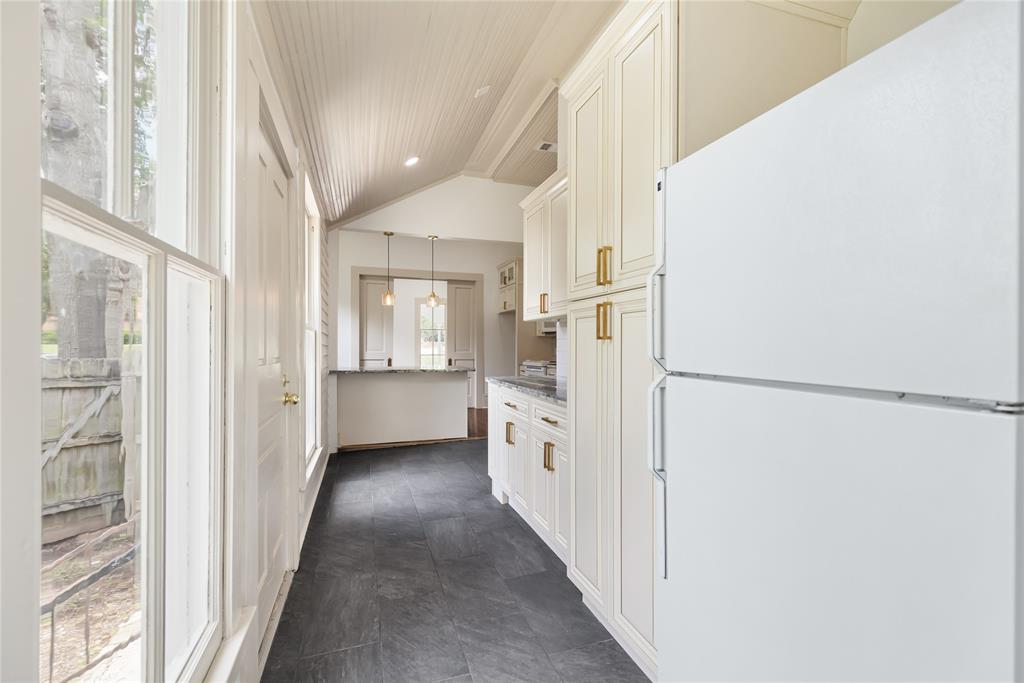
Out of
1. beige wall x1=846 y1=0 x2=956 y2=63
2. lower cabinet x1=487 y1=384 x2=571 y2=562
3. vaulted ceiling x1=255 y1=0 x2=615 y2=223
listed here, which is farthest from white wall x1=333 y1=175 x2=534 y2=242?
beige wall x1=846 y1=0 x2=956 y2=63

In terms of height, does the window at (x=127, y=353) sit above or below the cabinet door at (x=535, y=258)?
below

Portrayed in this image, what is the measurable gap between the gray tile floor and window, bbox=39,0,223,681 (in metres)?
0.72

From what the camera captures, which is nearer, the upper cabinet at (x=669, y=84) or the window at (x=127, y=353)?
the window at (x=127, y=353)

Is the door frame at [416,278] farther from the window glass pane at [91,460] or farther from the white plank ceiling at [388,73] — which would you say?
the window glass pane at [91,460]

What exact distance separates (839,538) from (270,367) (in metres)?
1.88

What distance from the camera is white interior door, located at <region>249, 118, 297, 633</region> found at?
155 centimetres

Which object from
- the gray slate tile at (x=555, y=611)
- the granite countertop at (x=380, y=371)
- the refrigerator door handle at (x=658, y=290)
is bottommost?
the gray slate tile at (x=555, y=611)

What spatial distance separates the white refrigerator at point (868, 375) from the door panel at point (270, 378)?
1411mm

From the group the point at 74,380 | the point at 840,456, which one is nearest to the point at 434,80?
the point at 74,380

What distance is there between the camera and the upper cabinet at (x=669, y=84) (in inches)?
55.0

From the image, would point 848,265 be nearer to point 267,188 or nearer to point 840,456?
point 840,456

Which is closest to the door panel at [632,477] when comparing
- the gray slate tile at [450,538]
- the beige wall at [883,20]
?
the gray slate tile at [450,538]

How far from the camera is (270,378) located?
177 centimetres

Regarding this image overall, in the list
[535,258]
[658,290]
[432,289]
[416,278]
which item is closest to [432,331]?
[432,289]
